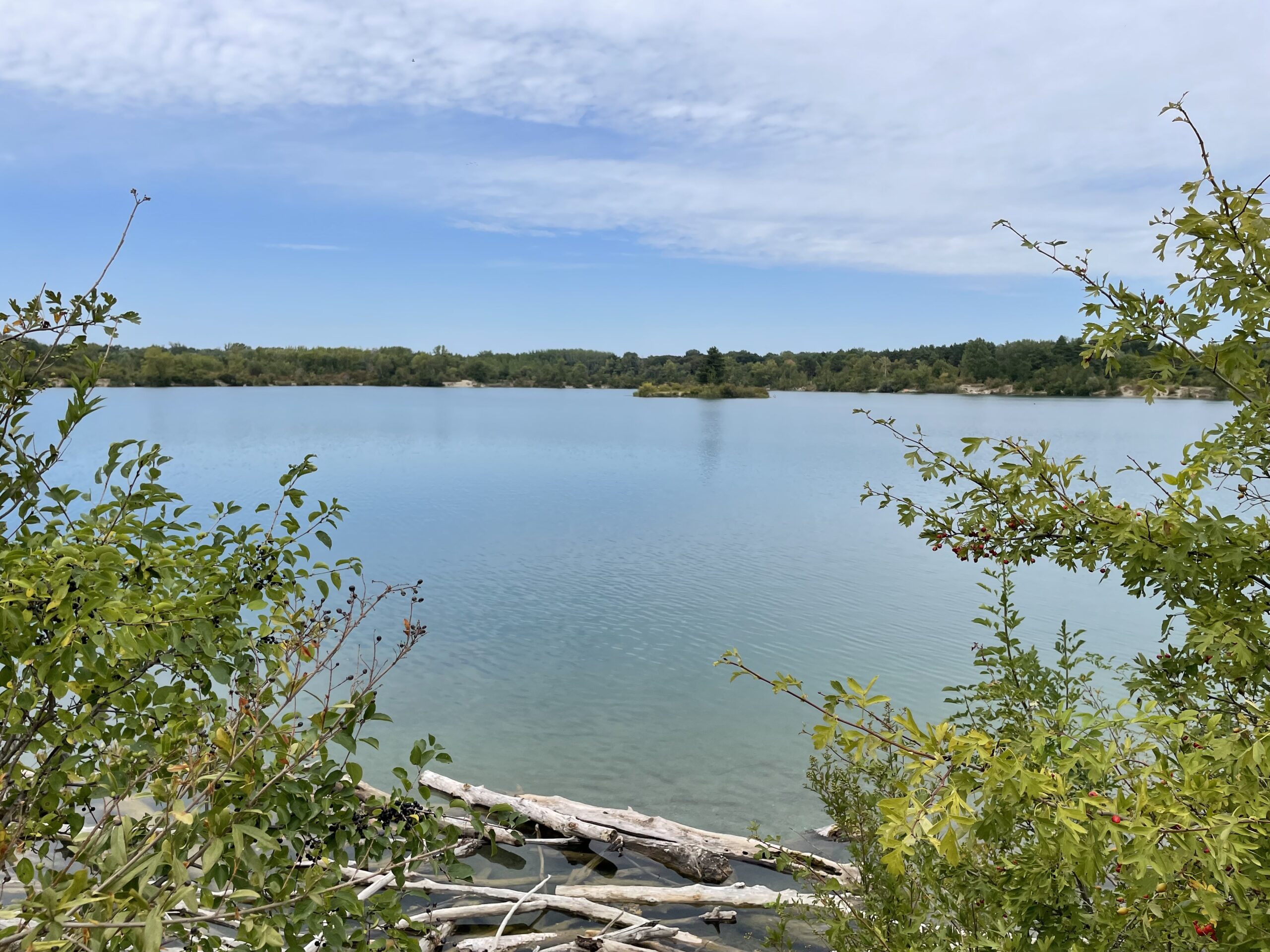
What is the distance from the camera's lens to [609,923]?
5496mm

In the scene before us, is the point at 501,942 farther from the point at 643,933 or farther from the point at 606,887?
the point at 606,887

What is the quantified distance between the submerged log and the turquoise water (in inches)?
32.3

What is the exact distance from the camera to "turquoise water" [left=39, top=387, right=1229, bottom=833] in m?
8.51

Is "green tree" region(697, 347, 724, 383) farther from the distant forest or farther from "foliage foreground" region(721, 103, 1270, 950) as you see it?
"foliage foreground" region(721, 103, 1270, 950)

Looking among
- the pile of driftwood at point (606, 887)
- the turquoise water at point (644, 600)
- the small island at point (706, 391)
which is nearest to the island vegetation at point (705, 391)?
the small island at point (706, 391)

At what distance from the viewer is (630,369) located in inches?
6009

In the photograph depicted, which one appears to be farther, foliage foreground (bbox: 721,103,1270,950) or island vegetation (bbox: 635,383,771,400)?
island vegetation (bbox: 635,383,771,400)

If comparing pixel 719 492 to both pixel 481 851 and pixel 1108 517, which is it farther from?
pixel 1108 517

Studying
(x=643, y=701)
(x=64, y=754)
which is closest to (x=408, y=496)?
(x=643, y=701)

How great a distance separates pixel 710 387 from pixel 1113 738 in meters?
117

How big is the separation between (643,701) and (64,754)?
7.92 meters

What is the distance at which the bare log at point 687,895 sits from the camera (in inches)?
231

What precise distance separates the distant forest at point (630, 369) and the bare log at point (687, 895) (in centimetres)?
9682

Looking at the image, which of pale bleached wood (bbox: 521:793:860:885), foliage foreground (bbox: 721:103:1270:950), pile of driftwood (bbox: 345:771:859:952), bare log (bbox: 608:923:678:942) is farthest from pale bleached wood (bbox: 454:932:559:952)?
foliage foreground (bbox: 721:103:1270:950)
